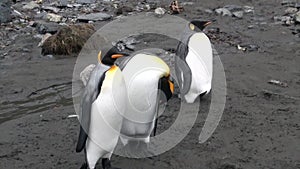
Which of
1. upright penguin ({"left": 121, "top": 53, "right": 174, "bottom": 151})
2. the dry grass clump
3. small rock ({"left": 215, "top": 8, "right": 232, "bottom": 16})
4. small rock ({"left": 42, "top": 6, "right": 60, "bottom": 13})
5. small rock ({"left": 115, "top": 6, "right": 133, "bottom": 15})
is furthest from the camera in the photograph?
small rock ({"left": 42, "top": 6, "right": 60, "bottom": 13})

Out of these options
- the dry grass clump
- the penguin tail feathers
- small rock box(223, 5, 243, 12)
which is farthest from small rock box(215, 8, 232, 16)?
the penguin tail feathers

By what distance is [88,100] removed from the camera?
13.0ft

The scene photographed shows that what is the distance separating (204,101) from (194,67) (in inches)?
15.6

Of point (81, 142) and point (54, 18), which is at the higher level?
point (81, 142)

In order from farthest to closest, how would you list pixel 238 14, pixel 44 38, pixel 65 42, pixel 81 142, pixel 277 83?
pixel 238 14, pixel 44 38, pixel 65 42, pixel 277 83, pixel 81 142

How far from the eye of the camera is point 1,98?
5.87 metres

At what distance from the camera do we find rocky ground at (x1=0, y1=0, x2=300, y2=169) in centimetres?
442

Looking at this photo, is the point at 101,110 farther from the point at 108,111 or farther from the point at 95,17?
the point at 95,17

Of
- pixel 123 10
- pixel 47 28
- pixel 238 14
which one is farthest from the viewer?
pixel 123 10

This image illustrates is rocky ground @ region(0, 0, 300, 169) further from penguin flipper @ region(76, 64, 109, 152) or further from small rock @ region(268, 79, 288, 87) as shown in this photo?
penguin flipper @ region(76, 64, 109, 152)

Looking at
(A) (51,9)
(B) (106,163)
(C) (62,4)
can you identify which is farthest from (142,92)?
(C) (62,4)

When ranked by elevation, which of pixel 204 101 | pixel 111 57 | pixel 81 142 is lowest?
pixel 204 101

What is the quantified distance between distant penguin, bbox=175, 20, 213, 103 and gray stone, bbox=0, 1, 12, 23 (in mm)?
4321

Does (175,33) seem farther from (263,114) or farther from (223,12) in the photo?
(263,114)
